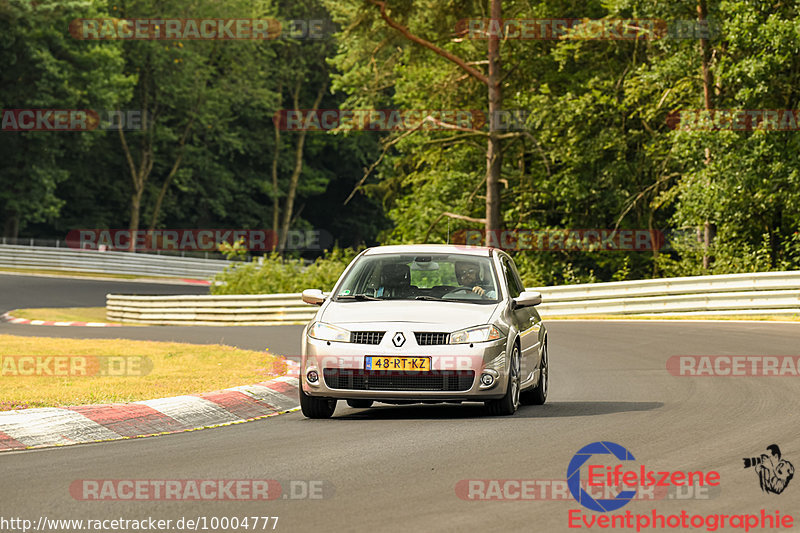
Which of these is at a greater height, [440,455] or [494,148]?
[494,148]

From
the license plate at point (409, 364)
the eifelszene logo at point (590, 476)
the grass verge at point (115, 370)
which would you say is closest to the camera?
the eifelszene logo at point (590, 476)

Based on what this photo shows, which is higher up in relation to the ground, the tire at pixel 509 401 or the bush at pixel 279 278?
the tire at pixel 509 401

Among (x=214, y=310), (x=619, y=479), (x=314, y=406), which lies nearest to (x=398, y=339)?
(x=314, y=406)

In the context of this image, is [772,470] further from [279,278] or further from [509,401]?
[279,278]

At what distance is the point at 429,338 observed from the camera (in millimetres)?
10312

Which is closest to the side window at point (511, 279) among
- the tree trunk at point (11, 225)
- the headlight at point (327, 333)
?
the headlight at point (327, 333)

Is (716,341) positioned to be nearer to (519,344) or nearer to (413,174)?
(519,344)

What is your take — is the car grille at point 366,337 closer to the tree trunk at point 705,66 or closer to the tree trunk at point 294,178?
the tree trunk at point 705,66

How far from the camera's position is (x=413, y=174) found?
137ft

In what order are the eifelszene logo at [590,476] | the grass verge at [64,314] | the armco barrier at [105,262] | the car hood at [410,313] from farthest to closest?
the armco barrier at [105,262], the grass verge at [64,314], the car hood at [410,313], the eifelszene logo at [590,476]

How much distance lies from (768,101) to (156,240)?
45.5 m

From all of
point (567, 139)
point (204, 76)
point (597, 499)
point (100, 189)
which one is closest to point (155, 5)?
point (204, 76)

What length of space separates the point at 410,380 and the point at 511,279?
2.43 meters

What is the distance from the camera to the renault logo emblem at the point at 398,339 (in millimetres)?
10281
